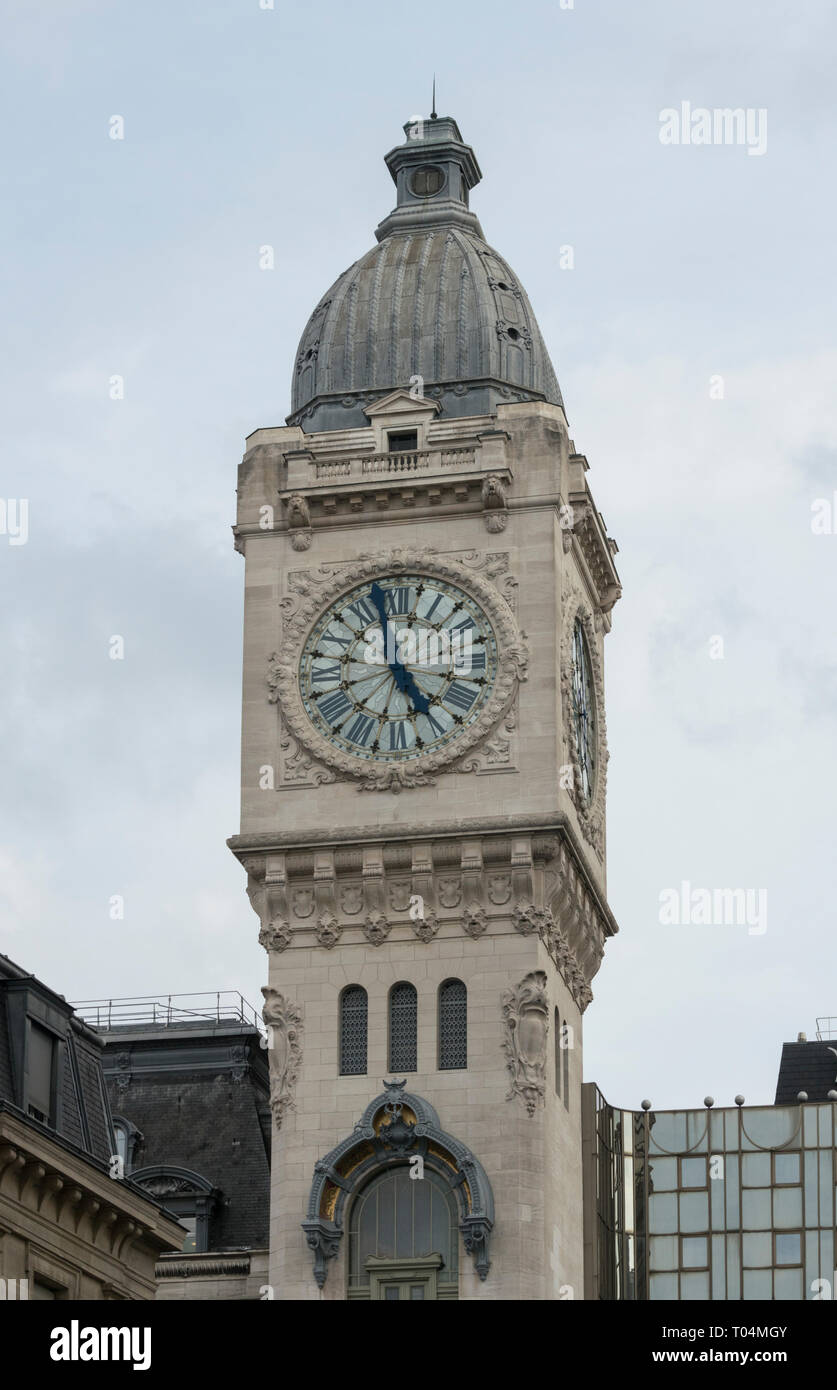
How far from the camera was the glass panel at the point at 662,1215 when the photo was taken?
3428 inches

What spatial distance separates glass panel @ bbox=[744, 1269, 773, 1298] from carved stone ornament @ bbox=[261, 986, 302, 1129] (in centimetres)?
1711

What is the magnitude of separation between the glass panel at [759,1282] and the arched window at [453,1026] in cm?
1614

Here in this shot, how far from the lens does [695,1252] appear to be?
86938 mm

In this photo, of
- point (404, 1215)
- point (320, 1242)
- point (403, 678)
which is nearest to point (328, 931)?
point (403, 678)

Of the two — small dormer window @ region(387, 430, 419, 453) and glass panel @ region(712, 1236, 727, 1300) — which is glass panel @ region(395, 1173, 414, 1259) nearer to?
glass panel @ region(712, 1236, 727, 1300)

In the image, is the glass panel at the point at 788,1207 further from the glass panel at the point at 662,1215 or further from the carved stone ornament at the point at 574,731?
the carved stone ornament at the point at 574,731

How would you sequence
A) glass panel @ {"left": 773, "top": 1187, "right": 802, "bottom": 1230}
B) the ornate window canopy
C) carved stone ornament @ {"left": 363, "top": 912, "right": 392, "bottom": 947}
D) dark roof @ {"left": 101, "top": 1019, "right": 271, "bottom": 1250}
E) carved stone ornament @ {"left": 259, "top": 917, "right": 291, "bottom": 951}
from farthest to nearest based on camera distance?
glass panel @ {"left": 773, "top": 1187, "right": 802, "bottom": 1230}, dark roof @ {"left": 101, "top": 1019, "right": 271, "bottom": 1250}, carved stone ornament @ {"left": 259, "top": 917, "right": 291, "bottom": 951}, carved stone ornament @ {"left": 363, "top": 912, "right": 392, "bottom": 947}, the ornate window canopy

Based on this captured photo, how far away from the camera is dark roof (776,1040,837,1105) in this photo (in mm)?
94375

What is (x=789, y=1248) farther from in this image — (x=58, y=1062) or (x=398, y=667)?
(x=58, y=1062)

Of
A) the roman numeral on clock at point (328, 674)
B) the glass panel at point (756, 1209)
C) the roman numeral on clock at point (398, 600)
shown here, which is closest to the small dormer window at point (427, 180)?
the roman numeral on clock at point (398, 600)

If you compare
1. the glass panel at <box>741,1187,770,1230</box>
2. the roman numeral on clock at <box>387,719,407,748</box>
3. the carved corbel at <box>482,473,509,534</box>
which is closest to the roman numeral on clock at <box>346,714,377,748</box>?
the roman numeral on clock at <box>387,719,407,748</box>

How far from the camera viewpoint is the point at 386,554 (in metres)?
78.2

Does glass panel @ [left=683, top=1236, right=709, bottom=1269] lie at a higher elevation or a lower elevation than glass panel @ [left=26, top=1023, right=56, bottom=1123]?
higher
